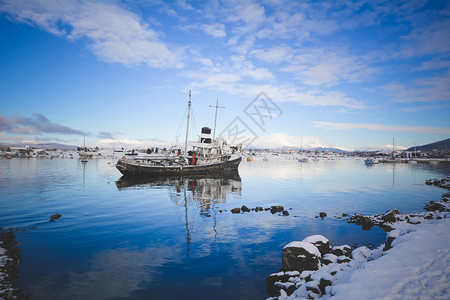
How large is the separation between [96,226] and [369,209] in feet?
76.3

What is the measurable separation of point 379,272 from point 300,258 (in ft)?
9.82

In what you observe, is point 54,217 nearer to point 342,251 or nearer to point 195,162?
point 342,251

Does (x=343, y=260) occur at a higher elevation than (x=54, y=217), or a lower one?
higher

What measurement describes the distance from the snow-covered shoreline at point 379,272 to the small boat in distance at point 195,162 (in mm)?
39270

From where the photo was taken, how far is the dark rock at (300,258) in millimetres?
9484

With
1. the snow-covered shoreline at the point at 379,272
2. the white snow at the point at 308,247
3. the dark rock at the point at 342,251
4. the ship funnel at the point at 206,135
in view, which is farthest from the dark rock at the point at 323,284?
the ship funnel at the point at 206,135

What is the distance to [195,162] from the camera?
52.1m

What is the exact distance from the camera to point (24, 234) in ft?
45.5

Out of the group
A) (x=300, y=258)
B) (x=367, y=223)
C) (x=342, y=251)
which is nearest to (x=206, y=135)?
(x=367, y=223)

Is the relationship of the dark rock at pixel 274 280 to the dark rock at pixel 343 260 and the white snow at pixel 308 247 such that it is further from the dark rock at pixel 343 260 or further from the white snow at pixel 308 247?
the dark rock at pixel 343 260

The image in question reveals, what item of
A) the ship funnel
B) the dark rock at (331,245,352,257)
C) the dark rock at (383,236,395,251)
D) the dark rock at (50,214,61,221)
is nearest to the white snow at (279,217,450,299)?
the dark rock at (383,236,395,251)

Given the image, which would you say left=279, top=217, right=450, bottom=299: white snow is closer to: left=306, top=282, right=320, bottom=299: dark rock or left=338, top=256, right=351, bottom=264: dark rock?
left=306, top=282, right=320, bottom=299: dark rock

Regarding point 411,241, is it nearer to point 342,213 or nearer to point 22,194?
point 342,213

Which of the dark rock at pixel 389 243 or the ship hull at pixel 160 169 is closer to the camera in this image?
the dark rock at pixel 389 243
